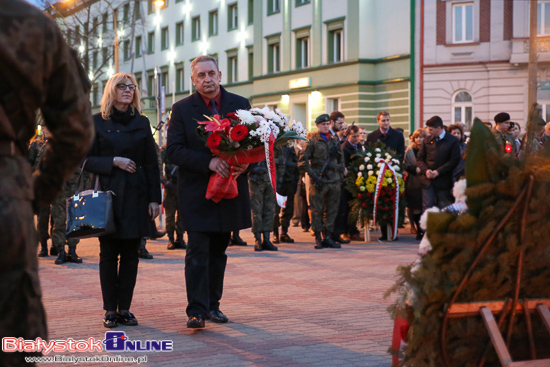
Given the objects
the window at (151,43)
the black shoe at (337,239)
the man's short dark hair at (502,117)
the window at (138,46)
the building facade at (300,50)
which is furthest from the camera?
the window at (138,46)

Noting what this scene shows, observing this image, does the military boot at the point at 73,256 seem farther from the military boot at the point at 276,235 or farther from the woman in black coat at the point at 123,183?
the woman in black coat at the point at 123,183

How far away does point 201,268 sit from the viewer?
6.94 m

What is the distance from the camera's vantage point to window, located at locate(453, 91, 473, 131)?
110 feet

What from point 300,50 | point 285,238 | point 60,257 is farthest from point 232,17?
point 60,257

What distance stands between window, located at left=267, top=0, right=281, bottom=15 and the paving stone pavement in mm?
31821

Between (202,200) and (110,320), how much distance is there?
53.0 inches

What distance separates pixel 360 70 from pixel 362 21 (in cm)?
221

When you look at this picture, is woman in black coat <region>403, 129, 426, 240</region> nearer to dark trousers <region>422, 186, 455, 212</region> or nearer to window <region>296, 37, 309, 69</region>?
dark trousers <region>422, 186, 455, 212</region>

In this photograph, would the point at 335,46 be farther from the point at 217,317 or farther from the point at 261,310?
the point at 217,317

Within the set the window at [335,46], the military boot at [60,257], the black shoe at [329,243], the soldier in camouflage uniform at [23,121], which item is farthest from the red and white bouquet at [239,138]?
the window at [335,46]

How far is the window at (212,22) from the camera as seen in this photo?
165ft

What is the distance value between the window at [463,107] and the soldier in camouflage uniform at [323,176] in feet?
66.9

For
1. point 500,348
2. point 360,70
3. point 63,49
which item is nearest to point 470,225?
point 500,348

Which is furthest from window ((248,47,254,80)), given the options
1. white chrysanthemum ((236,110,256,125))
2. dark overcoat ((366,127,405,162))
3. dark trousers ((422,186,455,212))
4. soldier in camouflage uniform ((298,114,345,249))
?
white chrysanthemum ((236,110,256,125))
